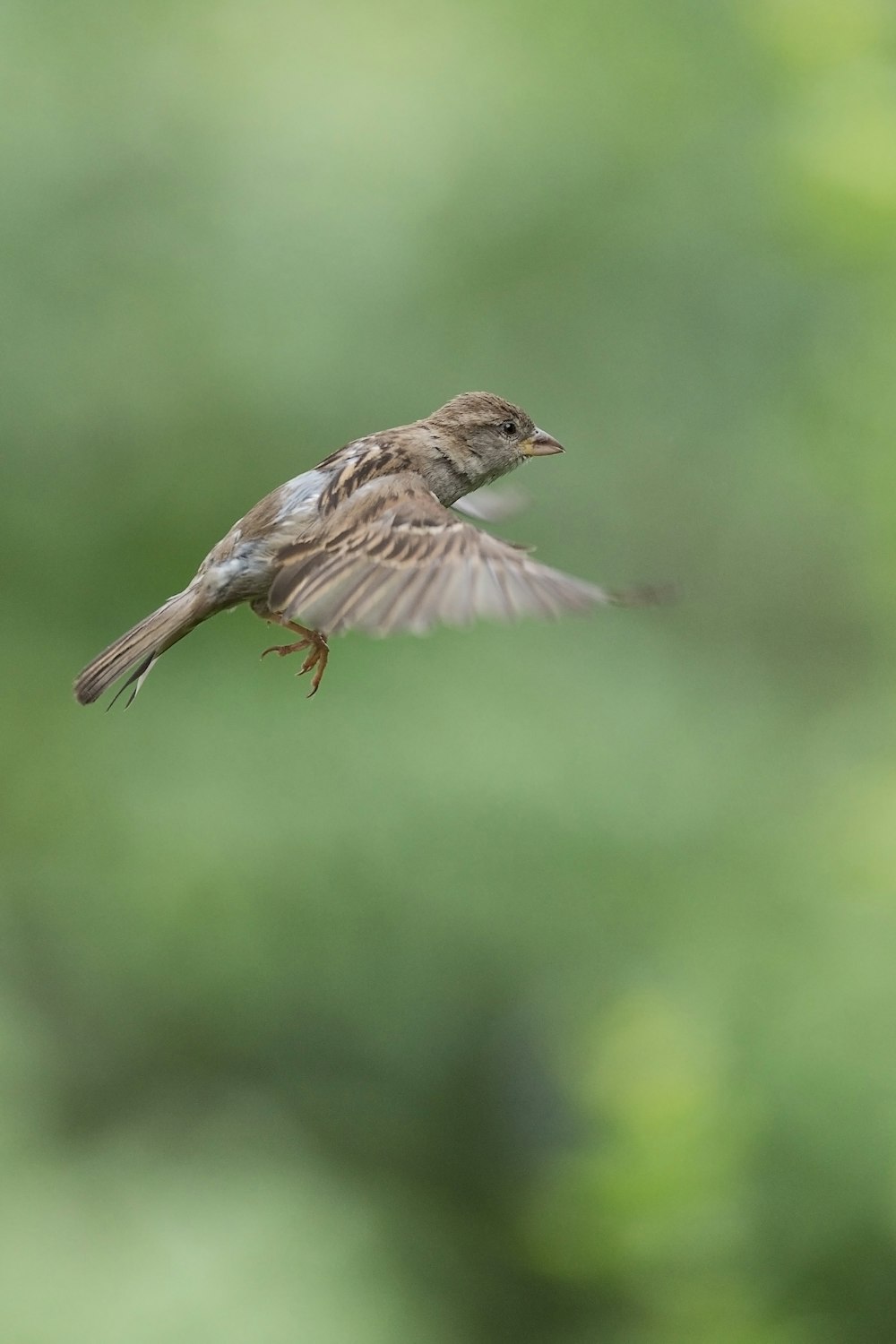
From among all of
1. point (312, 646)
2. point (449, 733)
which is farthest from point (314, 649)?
point (449, 733)

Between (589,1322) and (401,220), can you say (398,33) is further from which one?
(589,1322)

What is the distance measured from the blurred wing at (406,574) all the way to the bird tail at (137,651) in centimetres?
21

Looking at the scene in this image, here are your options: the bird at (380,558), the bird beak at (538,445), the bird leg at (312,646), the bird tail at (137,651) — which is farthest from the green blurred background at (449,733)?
the bird tail at (137,651)

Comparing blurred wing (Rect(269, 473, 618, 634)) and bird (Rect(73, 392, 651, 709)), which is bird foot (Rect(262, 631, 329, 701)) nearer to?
bird (Rect(73, 392, 651, 709))

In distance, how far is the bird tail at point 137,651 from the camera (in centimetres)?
300

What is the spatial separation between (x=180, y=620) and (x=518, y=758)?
4410 mm

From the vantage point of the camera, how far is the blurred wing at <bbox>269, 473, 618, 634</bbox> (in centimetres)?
257

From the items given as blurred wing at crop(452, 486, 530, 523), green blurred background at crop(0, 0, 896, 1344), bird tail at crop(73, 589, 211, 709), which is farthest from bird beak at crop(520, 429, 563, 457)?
green blurred background at crop(0, 0, 896, 1344)

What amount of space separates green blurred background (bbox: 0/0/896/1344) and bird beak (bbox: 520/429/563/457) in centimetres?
312

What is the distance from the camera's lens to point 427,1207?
24.2 ft

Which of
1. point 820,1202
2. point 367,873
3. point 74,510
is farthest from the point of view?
point 74,510

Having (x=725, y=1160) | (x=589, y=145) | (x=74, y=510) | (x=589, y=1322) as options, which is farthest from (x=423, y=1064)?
(x=589, y=145)

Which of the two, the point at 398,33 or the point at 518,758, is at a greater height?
the point at 398,33

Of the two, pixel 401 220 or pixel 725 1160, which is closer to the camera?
pixel 725 1160
